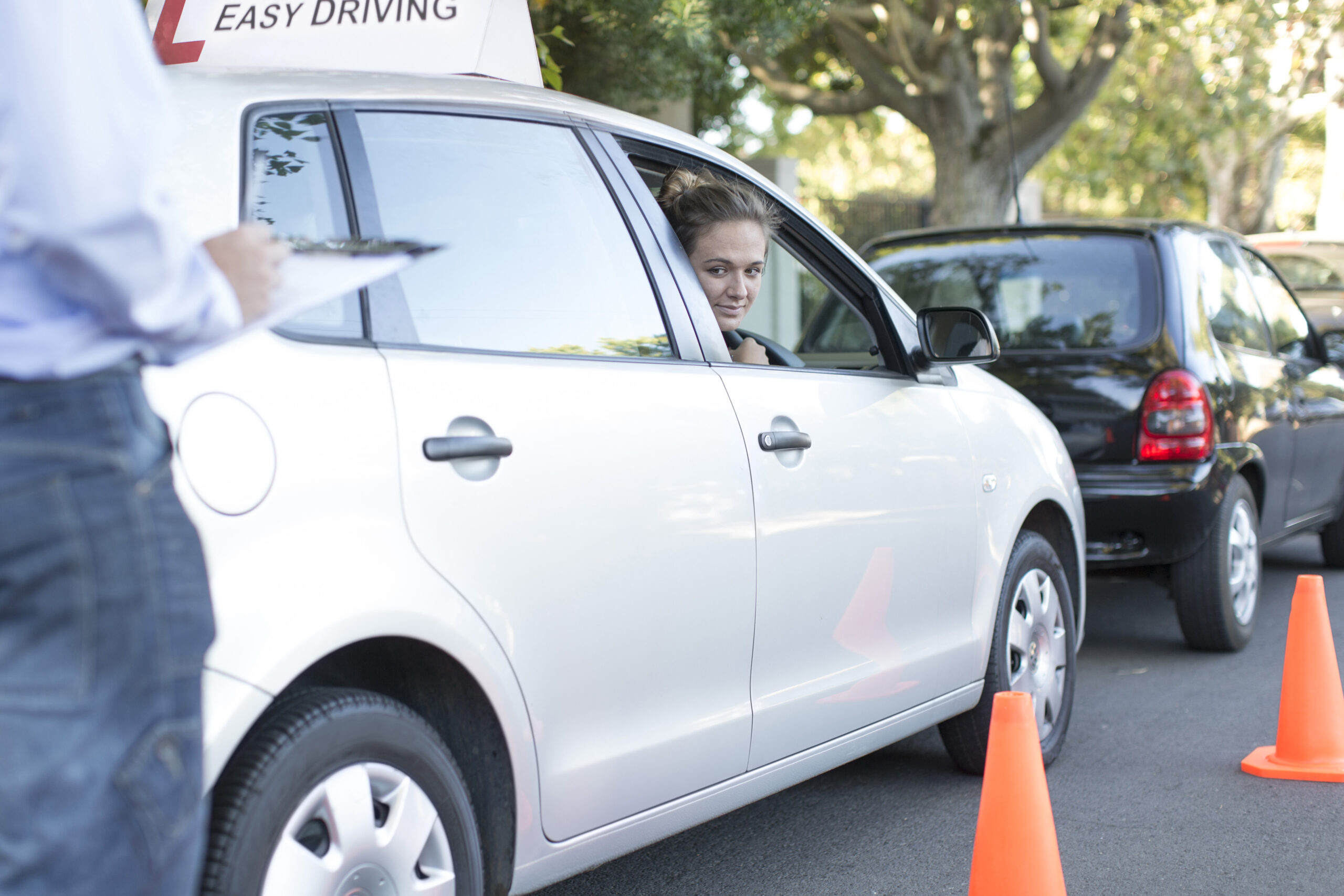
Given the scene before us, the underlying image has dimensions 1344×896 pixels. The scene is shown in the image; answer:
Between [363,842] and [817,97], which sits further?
[817,97]

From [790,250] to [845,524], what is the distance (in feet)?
3.10

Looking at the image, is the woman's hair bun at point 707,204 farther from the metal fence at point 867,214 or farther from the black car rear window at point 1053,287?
the metal fence at point 867,214

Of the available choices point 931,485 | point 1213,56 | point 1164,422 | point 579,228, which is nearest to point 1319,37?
point 1213,56

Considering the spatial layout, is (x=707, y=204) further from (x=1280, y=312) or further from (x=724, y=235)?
(x=1280, y=312)

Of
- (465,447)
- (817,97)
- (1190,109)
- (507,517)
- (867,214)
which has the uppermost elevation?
(1190,109)

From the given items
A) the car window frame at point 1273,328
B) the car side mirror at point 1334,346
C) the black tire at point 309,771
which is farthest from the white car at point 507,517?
the car side mirror at point 1334,346

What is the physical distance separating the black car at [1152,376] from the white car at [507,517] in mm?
2204

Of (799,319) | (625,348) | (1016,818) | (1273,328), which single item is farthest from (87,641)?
(799,319)

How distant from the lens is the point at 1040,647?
4.28m

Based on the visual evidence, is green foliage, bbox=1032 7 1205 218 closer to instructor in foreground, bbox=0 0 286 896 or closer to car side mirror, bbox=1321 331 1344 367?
car side mirror, bbox=1321 331 1344 367

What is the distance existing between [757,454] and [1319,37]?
13617 mm

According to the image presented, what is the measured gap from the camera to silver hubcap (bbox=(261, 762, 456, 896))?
194cm

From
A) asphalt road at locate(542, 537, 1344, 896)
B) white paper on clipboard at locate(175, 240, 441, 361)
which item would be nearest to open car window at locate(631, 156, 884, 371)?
asphalt road at locate(542, 537, 1344, 896)

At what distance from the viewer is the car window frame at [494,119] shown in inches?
92.2
